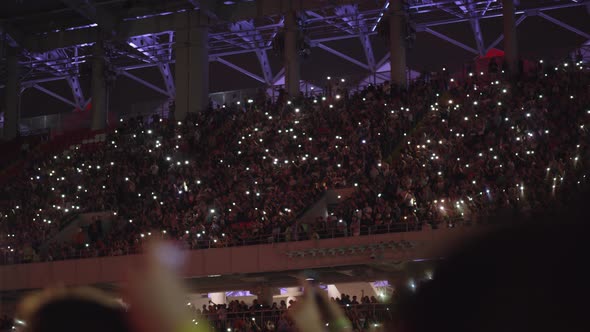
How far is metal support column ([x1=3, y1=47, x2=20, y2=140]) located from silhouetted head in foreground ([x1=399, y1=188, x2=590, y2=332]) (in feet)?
132

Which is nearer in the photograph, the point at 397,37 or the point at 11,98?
the point at 397,37

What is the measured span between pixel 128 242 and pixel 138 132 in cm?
772

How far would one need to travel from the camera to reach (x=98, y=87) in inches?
1469

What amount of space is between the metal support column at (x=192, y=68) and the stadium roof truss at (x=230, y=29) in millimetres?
554

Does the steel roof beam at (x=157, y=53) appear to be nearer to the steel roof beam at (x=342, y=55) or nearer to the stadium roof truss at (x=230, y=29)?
the stadium roof truss at (x=230, y=29)

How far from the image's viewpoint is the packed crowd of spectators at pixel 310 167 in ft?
69.4

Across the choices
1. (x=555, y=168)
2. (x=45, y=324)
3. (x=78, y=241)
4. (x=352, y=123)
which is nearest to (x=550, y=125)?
(x=555, y=168)

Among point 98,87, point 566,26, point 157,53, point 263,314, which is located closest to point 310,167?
point 263,314

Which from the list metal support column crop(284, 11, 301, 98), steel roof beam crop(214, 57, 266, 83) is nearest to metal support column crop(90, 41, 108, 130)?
steel roof beam crop(214, 57, 266, 83)

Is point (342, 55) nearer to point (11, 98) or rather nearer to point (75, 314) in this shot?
point (11, 98)

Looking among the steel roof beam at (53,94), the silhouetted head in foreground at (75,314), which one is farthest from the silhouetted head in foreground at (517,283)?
the steel roof beam at (53,94)

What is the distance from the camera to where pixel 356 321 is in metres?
19.7

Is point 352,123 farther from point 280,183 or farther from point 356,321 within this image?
point 356,321

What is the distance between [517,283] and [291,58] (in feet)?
106
